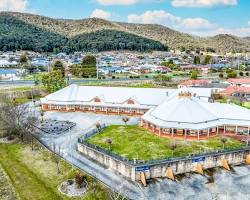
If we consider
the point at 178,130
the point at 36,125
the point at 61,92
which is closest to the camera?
the point at 178,130

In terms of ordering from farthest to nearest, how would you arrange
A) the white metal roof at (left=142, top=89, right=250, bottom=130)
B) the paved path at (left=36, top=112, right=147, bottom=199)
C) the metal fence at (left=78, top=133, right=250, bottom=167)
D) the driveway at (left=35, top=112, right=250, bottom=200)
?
1. the white metal roof at (left=142, top=89, right=250, bottom=130)
2. the metal fence at (left=78, top=133, right=250, bottom=167)
3. the paved path at (left=36, top=112, right=147, bottom=199)
4. the driveway at (left=35, top=112, right=250, bottom=200)

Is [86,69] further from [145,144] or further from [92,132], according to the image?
[145,144]

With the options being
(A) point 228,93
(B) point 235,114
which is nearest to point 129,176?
(B) point 235,114

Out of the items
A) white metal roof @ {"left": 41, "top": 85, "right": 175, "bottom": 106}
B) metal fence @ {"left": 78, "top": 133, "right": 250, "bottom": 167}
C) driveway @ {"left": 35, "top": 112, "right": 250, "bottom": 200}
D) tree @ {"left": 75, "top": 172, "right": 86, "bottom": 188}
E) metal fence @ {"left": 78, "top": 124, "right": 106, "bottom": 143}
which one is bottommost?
driveway @ {"left": 35, "top": 112, "right": 250, "bottom": 200}

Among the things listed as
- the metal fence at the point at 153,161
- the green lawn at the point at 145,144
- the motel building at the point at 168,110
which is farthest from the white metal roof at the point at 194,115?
the metal fence at the point at 153,161

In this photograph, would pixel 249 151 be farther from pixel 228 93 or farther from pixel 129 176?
pixel 228 93

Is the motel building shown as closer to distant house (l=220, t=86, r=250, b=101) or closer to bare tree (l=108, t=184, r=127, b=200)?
bare tree (l=108, t=184, r=127, b=200)

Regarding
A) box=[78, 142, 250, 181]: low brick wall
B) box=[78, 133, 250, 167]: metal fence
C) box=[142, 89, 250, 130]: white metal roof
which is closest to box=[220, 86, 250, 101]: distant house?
box=[142, 89, 250, 130]: white metal roof
